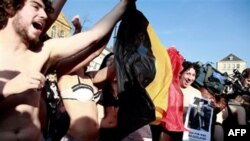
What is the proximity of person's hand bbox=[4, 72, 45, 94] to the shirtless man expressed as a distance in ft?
0.06

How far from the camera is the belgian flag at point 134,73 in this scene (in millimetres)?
3385

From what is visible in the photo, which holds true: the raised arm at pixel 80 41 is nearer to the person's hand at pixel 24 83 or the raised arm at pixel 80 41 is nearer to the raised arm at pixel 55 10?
the raised arm at pixel 55 10

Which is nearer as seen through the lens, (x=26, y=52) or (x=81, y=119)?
(x=26, y=52)

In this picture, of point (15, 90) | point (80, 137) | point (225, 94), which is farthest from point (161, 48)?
point (225, 94)

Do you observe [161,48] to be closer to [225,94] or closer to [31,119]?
[31,119]

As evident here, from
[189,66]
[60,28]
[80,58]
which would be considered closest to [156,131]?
[189,66]

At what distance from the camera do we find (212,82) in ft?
19.8

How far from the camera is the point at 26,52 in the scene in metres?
2.68

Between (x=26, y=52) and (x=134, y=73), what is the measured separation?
43.6 inches

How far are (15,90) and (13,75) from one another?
14.9 inches

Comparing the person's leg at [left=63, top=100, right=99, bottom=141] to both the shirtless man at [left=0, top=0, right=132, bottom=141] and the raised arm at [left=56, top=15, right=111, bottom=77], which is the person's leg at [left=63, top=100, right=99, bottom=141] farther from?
the shirtless man at [left=0, top=0, right=132, bottom=141]

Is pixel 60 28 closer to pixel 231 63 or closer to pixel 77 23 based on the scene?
pixel 77 23

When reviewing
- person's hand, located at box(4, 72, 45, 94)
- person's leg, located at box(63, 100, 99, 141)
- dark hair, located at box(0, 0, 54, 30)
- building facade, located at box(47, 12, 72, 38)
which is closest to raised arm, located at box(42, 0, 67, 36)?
dark hair, located at box(0, 0, 54, 30)

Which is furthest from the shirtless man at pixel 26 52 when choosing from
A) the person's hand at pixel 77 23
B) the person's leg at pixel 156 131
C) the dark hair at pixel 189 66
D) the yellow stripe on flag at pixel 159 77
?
the dark hair at pixel 189 66
